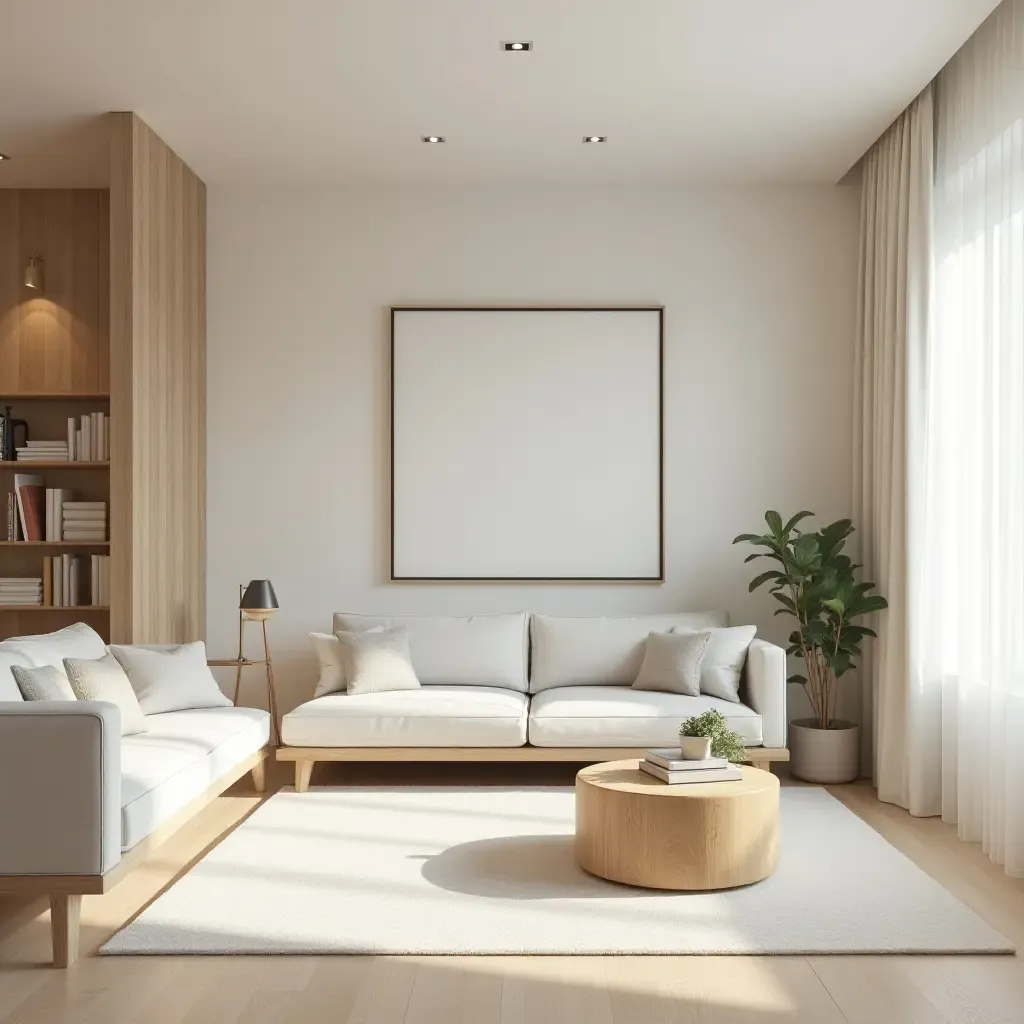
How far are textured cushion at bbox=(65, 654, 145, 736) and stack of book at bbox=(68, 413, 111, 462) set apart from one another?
1.89m

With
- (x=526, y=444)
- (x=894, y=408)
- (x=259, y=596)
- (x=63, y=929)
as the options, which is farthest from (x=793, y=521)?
(x=63, y=929)

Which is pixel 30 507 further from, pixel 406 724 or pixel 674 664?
pixel 674 664

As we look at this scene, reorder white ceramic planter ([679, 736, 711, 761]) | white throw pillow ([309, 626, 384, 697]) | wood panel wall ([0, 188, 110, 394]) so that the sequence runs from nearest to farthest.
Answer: white ceramic planter ([679, 736, 711, 761]) → white throw pillow ([309, 626, 384, 697]) → wood panel wall ([0, 188, 110, 394])

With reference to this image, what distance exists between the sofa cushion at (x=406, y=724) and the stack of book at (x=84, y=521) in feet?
5.02

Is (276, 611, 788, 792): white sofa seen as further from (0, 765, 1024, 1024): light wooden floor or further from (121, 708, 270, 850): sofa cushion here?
(0, 765, 1024, 1024): light wooden floor

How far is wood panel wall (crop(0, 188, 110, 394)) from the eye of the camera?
610 cm

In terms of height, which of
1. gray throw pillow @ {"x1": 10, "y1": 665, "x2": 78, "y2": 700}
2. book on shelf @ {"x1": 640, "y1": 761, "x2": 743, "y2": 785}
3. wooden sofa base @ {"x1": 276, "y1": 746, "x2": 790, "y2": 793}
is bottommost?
wooden sofa base @ {"x1": 276, "y1": 746, "x2": 790, "y2": 793}

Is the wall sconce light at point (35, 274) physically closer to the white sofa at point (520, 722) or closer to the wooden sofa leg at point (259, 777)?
the white sofa at point (520, 722)

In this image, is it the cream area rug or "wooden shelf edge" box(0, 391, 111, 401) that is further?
"wooden shelf edge" box(0, 391, 111, 401)

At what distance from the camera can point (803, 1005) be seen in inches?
108

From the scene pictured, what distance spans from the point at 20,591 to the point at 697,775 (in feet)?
12.4

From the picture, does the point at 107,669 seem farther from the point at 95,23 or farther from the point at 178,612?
the point at 95,23

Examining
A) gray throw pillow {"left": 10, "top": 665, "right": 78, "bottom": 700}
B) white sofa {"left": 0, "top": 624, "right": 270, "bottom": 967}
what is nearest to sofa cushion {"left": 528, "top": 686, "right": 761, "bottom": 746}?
gray throw pillow {"left": 10, "top": 665, "right": 78, "bottom": 700}

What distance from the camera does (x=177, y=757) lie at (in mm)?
3918
